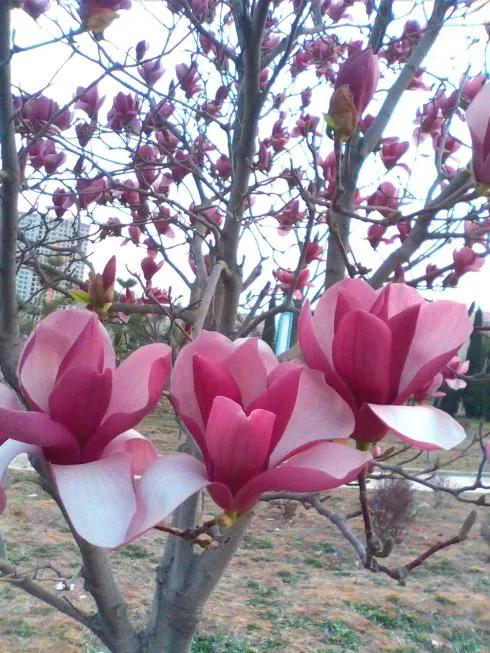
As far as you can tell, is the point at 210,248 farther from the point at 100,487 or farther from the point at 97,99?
the point at 100,487

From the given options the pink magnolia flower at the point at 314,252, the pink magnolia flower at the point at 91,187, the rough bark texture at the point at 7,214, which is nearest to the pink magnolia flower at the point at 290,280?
the pink magnolia flower at the point at 314,252

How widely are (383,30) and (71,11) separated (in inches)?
36.3

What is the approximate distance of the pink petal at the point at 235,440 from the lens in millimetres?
405

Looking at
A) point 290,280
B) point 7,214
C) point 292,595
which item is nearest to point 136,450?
point 7,214

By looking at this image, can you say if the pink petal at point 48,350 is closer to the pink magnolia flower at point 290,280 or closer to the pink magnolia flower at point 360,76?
the pink magnolia flower at point 360,76

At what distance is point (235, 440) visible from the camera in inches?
16.1

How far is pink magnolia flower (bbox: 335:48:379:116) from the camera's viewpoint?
0.71 metres

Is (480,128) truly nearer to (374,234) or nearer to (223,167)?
(374,234)

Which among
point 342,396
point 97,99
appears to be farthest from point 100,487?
point 97,99

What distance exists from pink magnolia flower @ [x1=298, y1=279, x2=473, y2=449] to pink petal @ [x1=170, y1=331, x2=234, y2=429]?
8 cm

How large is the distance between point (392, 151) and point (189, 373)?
1.57 metres

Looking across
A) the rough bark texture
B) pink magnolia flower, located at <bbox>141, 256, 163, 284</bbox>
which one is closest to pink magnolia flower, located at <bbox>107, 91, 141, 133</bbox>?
pink magnolia flower, located at <bbox>141, 256, 163, 284</bbox>

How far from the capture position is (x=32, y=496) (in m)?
5.48

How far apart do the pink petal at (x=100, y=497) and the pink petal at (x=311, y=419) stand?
103 millimetres
